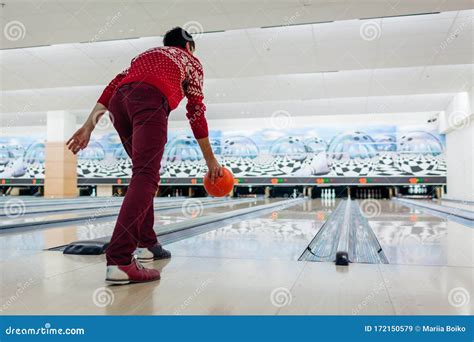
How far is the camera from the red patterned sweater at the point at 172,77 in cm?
148

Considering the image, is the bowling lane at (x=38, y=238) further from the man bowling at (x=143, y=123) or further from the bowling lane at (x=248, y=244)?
the man bowling at (x=143, y=123)

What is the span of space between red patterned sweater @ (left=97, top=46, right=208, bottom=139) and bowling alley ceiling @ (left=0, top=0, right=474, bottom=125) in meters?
3.76

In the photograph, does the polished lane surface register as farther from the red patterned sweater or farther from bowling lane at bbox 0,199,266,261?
the red patterned sweater

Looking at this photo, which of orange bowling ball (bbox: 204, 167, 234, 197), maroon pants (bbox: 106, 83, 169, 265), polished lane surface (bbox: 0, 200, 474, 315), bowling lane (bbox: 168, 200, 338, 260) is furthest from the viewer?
bowling lane (bbox: 168, 200, 338, 260)

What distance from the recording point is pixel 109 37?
5926 mm

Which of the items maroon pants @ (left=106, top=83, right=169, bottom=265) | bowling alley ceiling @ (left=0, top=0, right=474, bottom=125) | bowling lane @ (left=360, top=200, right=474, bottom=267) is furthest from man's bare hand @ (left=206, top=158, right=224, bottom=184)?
bowling alley ceiling @ (left=0, top=0, right=474, bottom=125)

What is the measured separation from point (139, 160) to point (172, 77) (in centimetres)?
35

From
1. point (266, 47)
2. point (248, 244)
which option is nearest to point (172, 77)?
point (248, 244)

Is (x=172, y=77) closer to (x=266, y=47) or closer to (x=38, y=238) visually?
(x=38, y=238)

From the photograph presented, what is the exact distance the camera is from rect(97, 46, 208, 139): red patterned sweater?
4.85 ft

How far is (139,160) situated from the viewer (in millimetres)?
1412

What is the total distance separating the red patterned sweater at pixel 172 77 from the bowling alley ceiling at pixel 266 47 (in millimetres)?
3758

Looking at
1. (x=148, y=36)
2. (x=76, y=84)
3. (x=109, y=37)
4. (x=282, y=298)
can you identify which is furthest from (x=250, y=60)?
(x=282, y=298)
